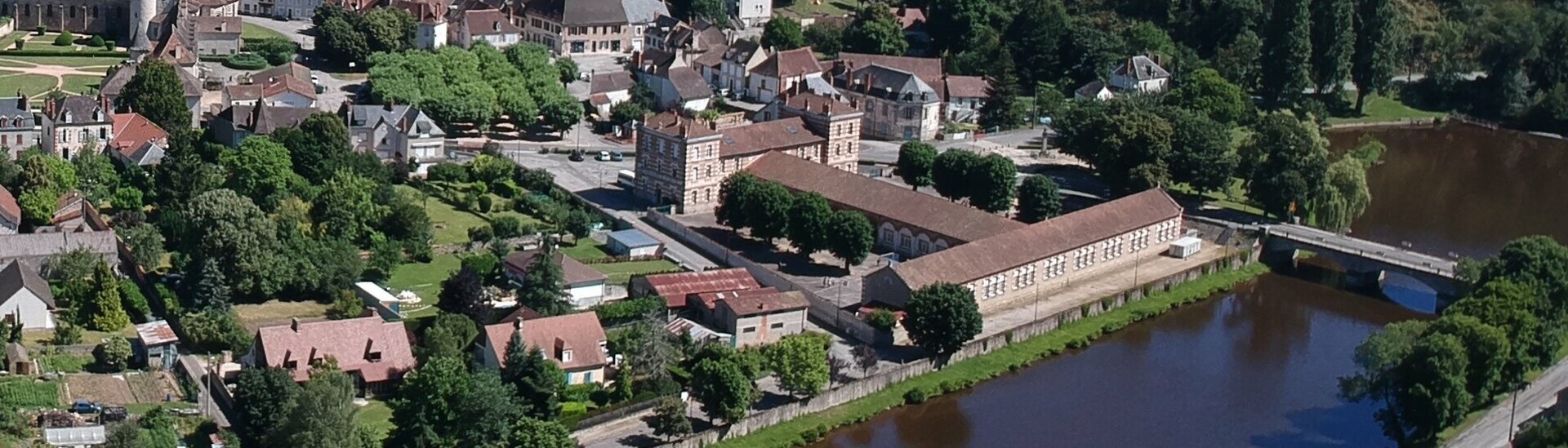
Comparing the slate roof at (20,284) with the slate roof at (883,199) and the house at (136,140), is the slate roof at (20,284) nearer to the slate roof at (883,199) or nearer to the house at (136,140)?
the house at (136,140)

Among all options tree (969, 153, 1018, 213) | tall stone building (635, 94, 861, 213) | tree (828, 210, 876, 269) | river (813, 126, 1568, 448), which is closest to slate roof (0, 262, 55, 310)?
river (813, 126, 1568, 448)

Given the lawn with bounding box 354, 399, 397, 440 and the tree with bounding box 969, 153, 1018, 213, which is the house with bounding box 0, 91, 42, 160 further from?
the tree with bounding box 969, 153, 1018, 213

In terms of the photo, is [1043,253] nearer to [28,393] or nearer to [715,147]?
[715,147]

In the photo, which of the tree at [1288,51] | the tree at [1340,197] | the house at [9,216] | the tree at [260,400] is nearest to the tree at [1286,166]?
the tree at [1340,197]

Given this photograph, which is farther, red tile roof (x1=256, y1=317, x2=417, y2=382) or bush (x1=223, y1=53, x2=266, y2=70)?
bush (x1=223, y1=53, x2=266, y2=70)

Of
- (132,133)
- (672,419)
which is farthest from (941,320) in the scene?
(132,133)

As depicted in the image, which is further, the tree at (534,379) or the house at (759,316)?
the house at (759,316)
